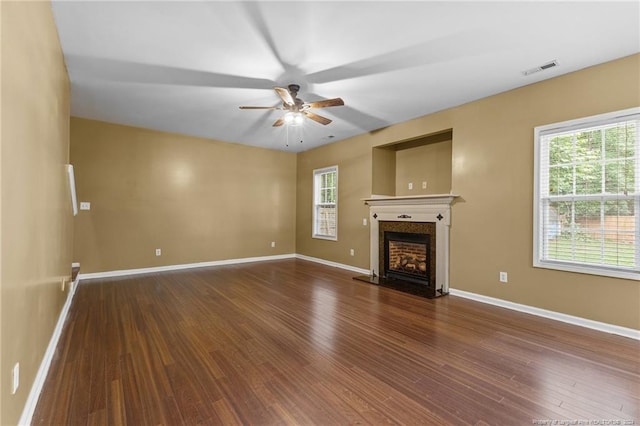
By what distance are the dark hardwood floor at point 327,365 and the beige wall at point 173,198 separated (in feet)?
5.60

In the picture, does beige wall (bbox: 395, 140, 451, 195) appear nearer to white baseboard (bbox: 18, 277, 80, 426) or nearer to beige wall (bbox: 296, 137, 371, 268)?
beige wall (bbox: 296, 137, 371, 268)

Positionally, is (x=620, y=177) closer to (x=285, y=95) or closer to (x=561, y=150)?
(x=561, y=150)

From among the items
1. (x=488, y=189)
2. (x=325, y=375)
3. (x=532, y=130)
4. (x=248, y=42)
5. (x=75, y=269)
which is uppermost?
(x=248, y=42)

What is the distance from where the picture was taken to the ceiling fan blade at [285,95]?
2.98 metres

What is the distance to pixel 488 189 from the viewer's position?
3.95 metres

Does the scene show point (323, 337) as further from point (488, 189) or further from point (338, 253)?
point (338, 253)

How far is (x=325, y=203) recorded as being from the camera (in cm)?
679

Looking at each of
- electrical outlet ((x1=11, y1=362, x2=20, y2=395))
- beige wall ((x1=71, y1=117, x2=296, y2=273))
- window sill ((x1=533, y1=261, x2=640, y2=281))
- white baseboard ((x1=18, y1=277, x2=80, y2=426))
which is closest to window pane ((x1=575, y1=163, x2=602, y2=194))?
window sill ((x1=533, y1=261, x2=640, y2=281))

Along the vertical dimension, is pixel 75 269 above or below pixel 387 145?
below

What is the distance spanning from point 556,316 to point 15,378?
15.0ft

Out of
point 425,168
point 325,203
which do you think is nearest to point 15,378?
point 425,168

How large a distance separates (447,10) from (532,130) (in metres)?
2.09

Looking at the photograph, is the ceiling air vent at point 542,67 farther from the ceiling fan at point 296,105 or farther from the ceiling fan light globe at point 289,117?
the ceiling fan light globe at point 289,117

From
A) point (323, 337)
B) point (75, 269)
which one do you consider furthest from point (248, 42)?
point (75, 269)
